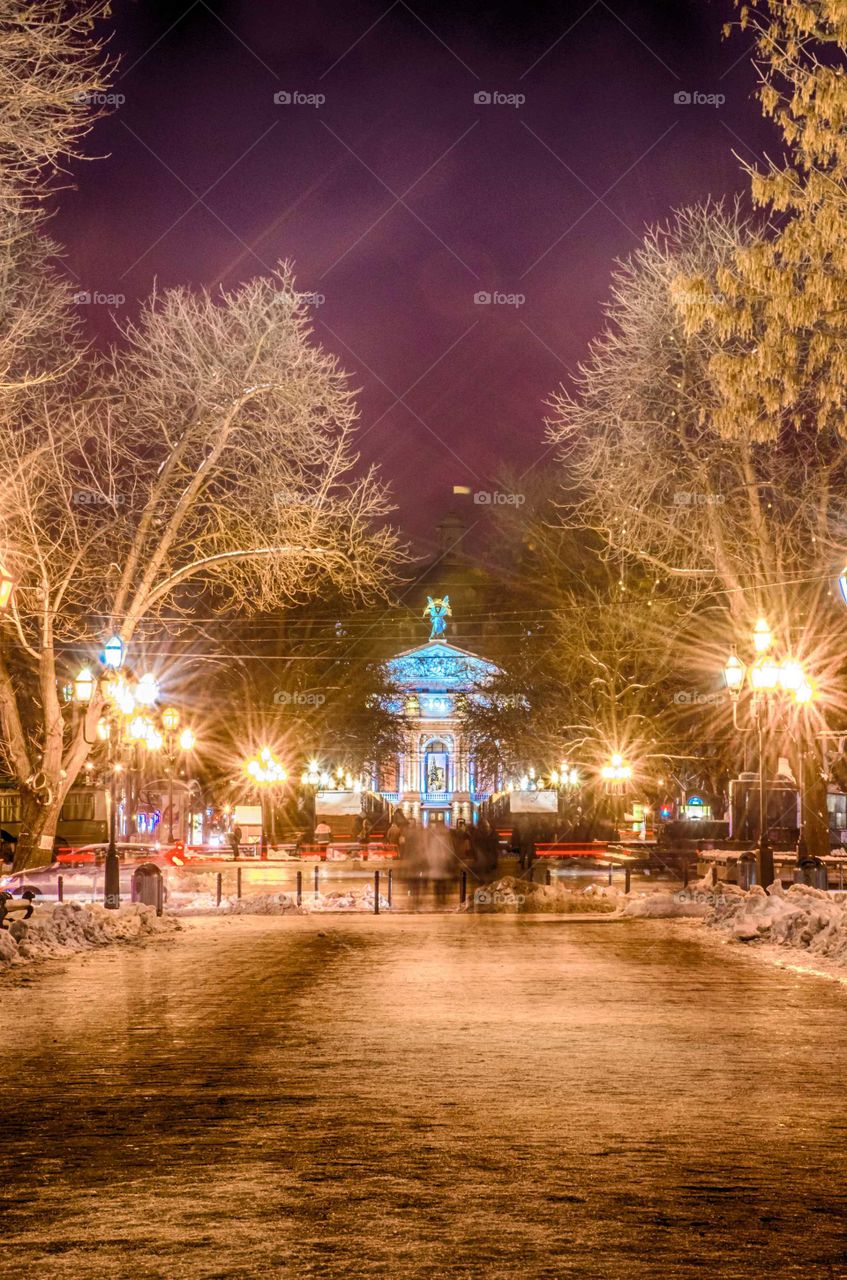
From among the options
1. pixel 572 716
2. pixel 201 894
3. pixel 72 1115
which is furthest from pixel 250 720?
pixel 72 1115

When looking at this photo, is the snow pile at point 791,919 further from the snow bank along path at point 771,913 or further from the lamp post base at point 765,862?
the lamp post base at point 765,862

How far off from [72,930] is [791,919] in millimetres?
9680

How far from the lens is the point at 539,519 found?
185ft

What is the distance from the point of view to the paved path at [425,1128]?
5.80m

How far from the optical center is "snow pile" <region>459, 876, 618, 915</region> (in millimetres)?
28469

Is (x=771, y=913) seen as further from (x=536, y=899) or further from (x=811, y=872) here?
(x=536, y=899)

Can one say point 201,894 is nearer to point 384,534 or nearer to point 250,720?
point 384,534

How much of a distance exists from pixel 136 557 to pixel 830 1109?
84.2 feet

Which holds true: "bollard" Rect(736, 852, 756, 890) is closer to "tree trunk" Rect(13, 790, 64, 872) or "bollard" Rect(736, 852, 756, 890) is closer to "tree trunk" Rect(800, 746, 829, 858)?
"tree trunk" Rect(800, 746, 829, 858)

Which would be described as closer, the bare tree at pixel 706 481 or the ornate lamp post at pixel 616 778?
the bare tree at pixel 706 481

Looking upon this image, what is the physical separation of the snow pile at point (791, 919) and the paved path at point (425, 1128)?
2.69 metres
